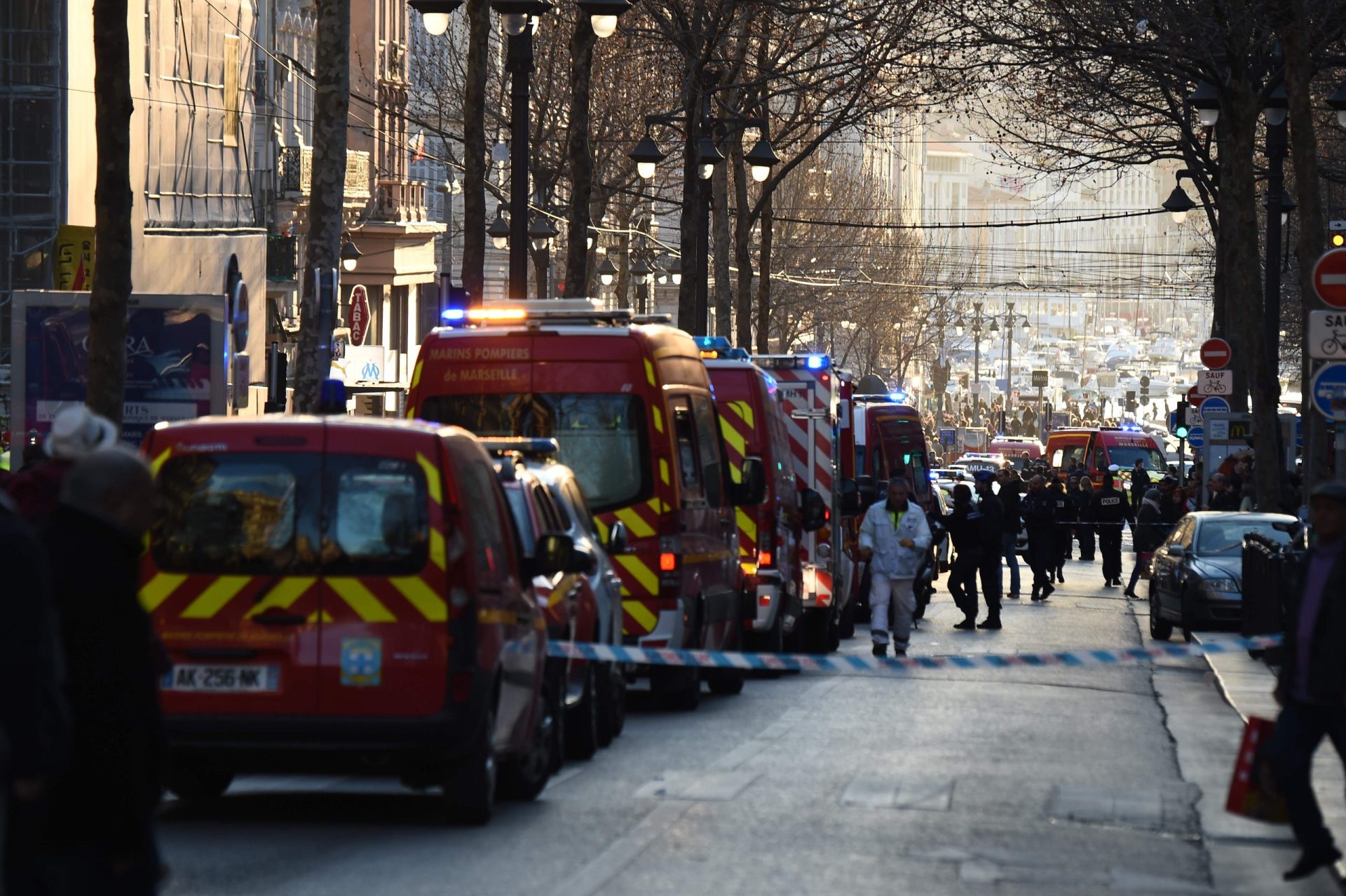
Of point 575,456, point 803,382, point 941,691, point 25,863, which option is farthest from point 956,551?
point 25,863

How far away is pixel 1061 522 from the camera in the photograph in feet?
129

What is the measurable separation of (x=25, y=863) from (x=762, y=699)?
1264 cm

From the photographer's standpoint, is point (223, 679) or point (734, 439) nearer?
point (223, 679)

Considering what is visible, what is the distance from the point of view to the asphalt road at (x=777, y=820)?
30.9 feet

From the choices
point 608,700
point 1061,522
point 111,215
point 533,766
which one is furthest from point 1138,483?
point 533,766

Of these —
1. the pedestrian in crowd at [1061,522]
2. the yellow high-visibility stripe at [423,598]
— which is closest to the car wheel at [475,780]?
the yellow high-visibility stripe at [423,598]

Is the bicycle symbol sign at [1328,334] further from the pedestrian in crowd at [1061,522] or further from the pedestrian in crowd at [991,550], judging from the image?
the pedestrian in crowd at [1061,522]

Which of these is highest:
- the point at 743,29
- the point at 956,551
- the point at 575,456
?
the point at 743,29

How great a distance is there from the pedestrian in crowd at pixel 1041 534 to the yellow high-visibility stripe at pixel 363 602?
26846 millimetres

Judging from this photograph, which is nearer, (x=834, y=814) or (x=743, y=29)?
(x=834, y=814)

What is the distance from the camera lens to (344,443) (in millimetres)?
10602

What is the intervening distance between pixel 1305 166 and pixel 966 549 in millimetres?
5621

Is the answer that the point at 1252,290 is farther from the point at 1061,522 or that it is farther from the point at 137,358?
the point at 137,358

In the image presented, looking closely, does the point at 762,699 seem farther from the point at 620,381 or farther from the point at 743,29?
the point at 743,29
